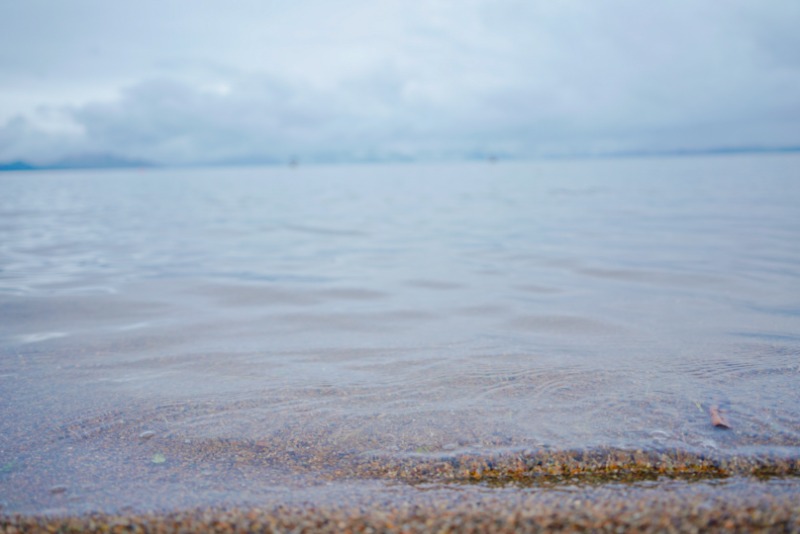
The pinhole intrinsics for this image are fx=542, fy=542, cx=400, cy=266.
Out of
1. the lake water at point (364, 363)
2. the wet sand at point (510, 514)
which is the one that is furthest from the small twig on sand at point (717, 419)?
the wet sand at point (510, 514)

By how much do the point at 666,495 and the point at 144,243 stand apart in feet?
49.0

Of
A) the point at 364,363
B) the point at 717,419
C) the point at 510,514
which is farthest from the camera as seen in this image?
the point at 364,363

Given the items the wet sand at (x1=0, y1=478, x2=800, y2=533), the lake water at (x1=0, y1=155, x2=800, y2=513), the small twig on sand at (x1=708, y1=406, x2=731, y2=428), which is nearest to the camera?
the wet sand at (x1=0, y1=478, x2=800, y2=533)

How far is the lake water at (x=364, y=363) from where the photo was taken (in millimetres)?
3486

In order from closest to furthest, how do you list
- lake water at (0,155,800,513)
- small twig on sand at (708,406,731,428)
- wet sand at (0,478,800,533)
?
1. wet sand at (0,478,800,533)
2. lake water at (0,155,800,513)
3. small twig on sand at (708,406,731,428)

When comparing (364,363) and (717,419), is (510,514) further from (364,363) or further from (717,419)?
(364,363)

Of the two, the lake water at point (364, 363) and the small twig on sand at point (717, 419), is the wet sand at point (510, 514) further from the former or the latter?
Answer: the small twig on sand at point (717, 419)

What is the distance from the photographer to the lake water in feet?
11.4

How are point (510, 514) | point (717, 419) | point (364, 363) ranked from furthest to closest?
point (364, 363)
point (717, 419)
point (510, 514)

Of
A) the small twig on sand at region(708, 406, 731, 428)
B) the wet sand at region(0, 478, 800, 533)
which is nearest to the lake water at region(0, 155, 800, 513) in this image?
the small twig on sand at region(708, 406, 731, 428)

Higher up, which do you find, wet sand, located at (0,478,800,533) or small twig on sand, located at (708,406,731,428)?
small twig on sand, located at (708,406,731,428)

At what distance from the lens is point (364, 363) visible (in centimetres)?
543

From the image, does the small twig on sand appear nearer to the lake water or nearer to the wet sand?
the lake water

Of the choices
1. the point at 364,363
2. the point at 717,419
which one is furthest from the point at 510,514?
the point at 364,363
